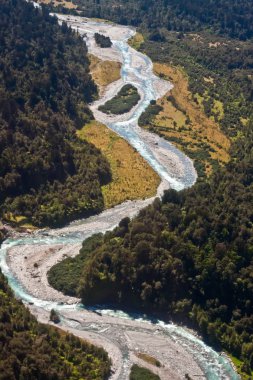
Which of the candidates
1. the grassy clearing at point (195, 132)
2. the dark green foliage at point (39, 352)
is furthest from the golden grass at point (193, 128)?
the dark green foliage at point (39, 352)

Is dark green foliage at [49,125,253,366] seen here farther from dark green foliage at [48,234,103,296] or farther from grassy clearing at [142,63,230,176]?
grassy clearing at [142,63,230,176]

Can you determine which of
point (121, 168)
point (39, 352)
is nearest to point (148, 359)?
point (39, 352)

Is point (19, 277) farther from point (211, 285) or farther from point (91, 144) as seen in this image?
point (91, 144)

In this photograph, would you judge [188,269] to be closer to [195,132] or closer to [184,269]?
[184,269]

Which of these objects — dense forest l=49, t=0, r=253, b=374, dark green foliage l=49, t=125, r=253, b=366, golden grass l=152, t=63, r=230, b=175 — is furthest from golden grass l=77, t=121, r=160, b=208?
dark green foliage l=49, t=125, r=253, b=366

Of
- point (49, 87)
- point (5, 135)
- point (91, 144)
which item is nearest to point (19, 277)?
point (5, 135)
